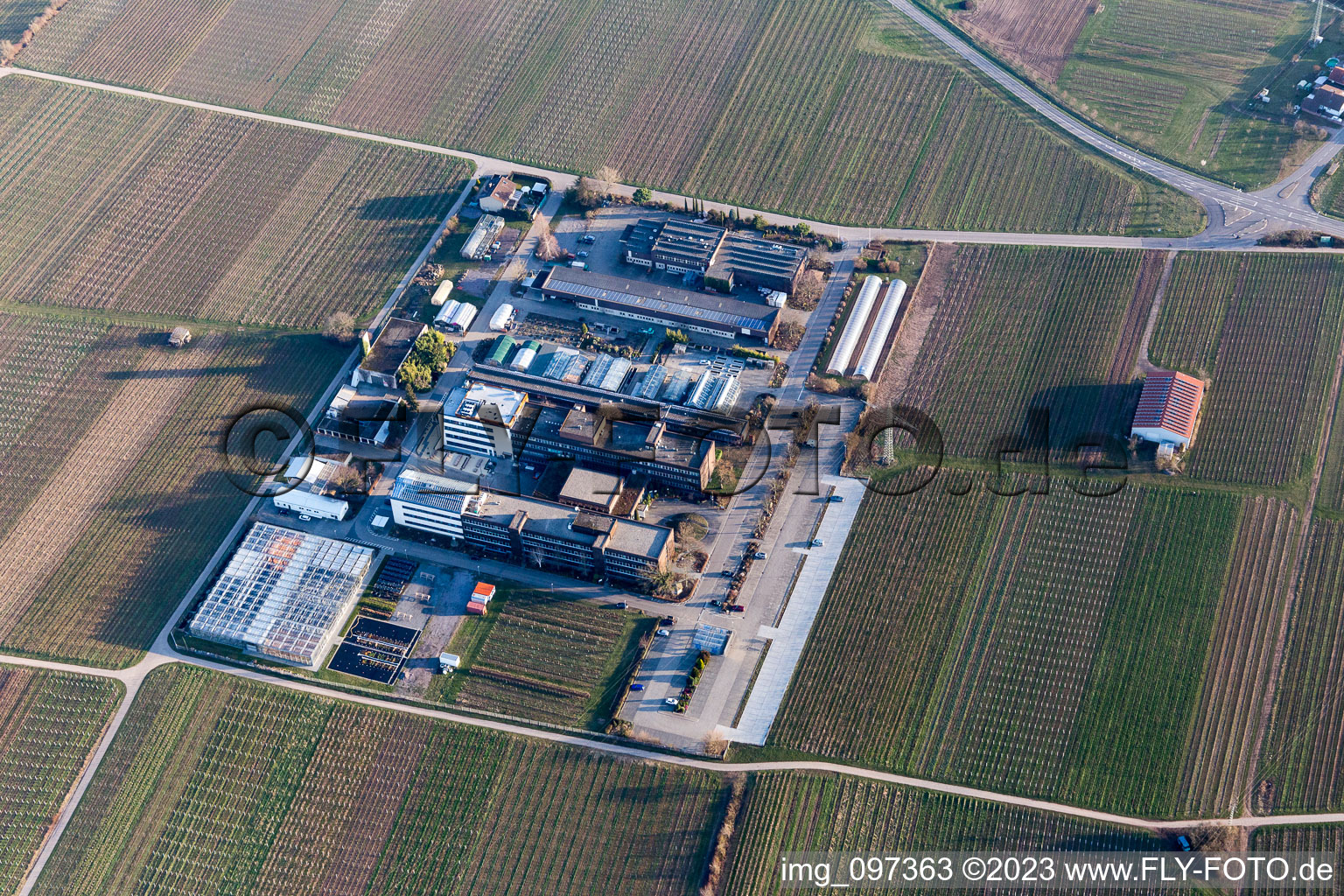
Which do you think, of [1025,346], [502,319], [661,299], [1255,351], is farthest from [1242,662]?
[502,319]

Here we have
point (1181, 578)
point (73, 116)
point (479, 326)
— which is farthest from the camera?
point (73, 116)

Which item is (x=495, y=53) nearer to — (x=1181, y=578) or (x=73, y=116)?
(x=73, y=116)

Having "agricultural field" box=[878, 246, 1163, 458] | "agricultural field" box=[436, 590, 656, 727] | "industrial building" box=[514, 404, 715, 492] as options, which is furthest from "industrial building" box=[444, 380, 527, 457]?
"agricultural field" box=[878, 246, 1163, 458]

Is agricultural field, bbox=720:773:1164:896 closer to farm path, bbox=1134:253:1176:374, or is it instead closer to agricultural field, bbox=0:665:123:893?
farm path, bbox=1134:253:1176:374

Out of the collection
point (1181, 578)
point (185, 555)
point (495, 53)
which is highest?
point (495, 53)

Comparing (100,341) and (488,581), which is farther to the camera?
(100,341)

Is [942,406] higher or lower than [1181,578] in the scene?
higher

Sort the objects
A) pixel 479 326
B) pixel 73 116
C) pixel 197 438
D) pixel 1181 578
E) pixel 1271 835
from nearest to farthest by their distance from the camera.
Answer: pixel 1271 835, pixel 1181 578, pixel 197 438, pixel 479 326, pixel 73 116

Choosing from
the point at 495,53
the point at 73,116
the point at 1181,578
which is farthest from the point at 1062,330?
the point at 73,116
